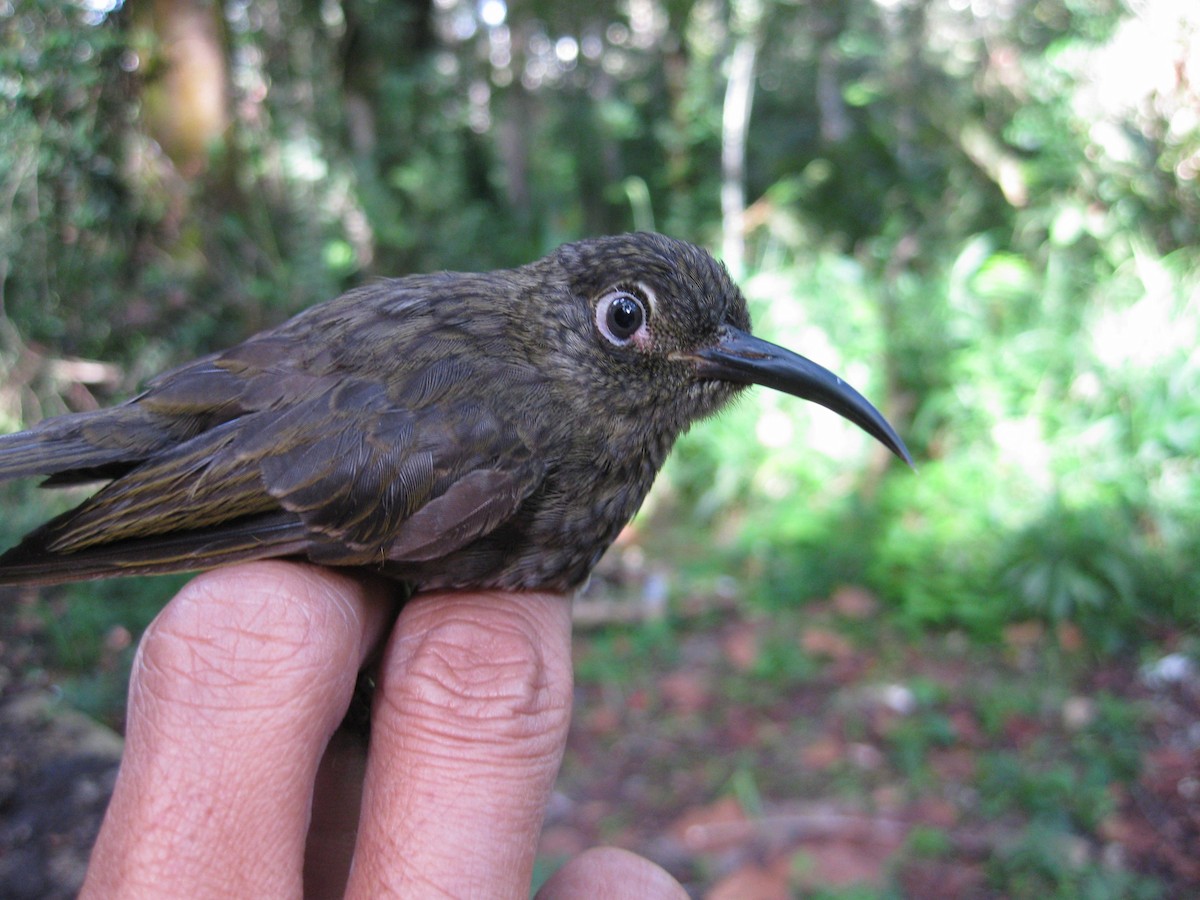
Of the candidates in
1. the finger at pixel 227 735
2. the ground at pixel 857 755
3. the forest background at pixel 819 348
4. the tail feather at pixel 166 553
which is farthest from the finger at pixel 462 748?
the forest background at pixel 819 348

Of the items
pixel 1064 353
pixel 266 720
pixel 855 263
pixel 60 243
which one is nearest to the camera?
pixel 266 720

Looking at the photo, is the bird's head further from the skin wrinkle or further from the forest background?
the forest background

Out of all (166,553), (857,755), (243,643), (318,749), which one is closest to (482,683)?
(318,749)

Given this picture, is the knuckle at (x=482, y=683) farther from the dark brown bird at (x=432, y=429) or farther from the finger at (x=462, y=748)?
the dark brown bird at (x=432, y=429)

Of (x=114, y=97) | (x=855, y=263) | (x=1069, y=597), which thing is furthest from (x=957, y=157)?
(x=114, y=97)

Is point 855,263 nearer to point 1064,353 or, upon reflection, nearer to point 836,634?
point 1064,353

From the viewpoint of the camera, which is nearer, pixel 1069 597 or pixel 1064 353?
pixel 1069 597

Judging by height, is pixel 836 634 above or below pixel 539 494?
below
